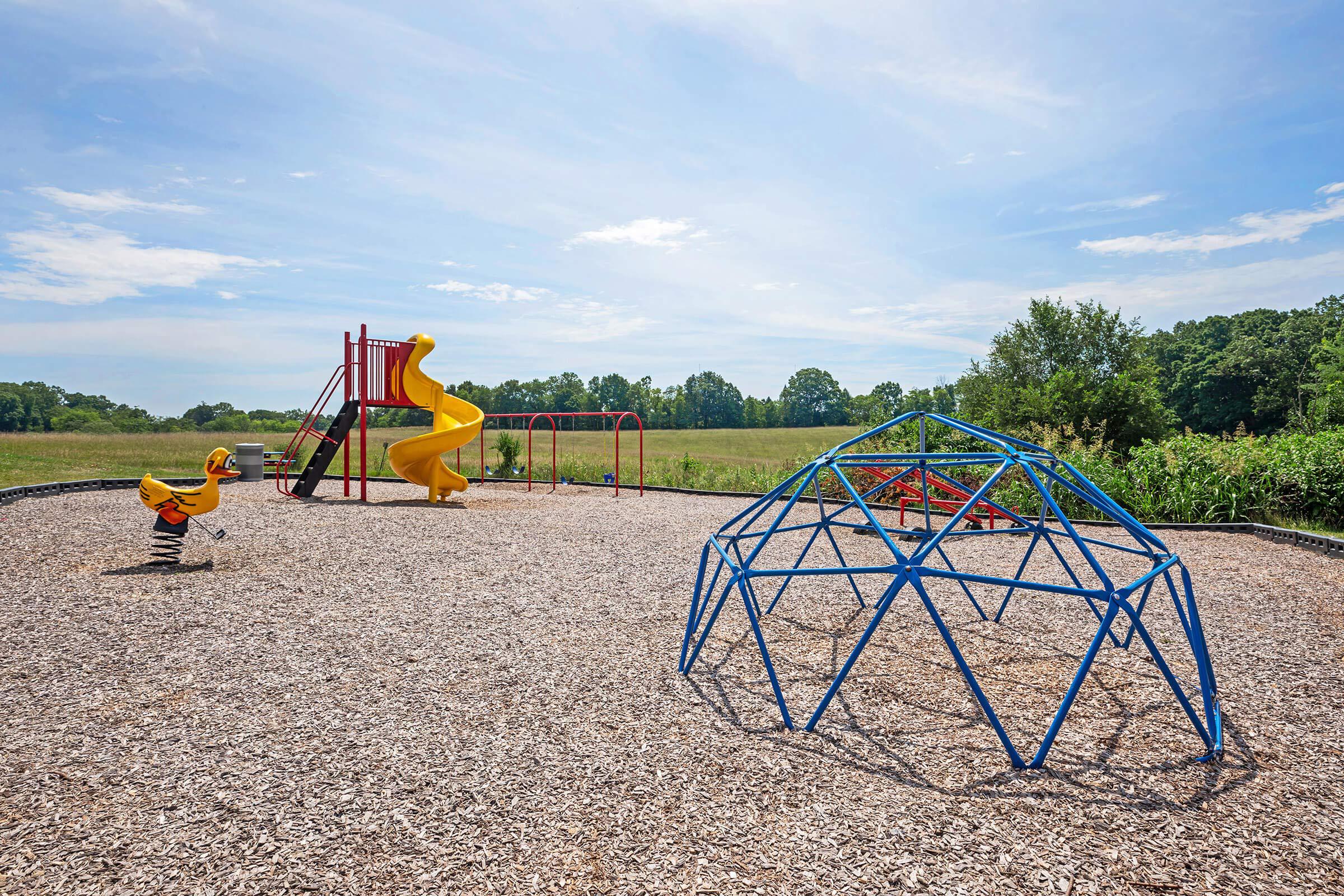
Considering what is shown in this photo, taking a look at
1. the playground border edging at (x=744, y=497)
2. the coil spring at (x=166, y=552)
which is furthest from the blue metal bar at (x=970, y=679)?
the coil spring at (x=166, y=552)

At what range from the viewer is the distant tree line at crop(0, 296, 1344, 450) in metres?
22.3

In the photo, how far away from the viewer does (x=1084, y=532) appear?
36.1 ft

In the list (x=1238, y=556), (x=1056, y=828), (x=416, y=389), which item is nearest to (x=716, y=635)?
(x=1056, y=828)

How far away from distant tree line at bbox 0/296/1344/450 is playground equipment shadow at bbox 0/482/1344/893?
13252 mm

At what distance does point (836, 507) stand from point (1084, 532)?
4064 mm

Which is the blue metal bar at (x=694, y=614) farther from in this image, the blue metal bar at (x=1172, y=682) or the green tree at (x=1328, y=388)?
the green tree at (x=1328, y=388)

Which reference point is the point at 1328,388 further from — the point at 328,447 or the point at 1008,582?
the point at 328,447

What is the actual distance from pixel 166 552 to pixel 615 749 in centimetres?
707

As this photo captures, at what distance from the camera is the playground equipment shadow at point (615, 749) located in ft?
9.41

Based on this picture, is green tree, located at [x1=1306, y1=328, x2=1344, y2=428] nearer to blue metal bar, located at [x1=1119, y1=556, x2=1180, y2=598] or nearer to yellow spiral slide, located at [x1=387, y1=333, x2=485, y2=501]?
blue metal bar, located at [x1=1119, y1=556, x2=1180, y2=598]

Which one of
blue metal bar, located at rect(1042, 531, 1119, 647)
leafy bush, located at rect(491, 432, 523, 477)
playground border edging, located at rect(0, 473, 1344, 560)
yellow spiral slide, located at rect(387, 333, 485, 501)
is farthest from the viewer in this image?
leafy bush, located at rect(491, 432, 523, 477)

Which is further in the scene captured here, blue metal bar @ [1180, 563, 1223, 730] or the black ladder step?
the black ladder step

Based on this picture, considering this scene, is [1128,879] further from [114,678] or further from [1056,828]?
[114,678]

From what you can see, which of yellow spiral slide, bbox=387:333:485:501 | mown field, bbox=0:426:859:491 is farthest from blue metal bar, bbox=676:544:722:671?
Result: mown field, bbox=0:426:859:491
